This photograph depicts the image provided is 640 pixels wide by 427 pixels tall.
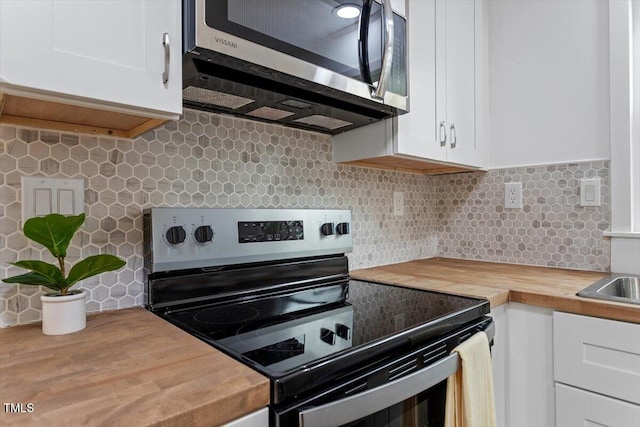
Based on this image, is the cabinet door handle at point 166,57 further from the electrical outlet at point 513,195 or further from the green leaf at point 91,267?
the electrical outlet at point 513,195

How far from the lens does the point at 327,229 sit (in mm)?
1364

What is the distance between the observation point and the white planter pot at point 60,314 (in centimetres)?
78

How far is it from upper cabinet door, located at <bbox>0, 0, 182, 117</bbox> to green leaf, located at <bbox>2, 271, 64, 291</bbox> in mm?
371

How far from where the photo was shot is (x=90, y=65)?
67 centimetres

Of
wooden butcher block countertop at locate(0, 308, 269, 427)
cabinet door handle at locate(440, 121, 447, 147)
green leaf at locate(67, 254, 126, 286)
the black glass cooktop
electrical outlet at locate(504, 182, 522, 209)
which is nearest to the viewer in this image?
wooden butcher block countertop at locate(0, 308, 269, 427)

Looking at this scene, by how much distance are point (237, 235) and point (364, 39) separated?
0.70 metres

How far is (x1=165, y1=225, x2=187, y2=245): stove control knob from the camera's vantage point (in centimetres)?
98

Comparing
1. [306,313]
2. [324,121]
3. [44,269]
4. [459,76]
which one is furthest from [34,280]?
[459,76]

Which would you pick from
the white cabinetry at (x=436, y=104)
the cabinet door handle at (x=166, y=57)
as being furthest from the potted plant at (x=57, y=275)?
the white cabinetry at (x=436, y=104)

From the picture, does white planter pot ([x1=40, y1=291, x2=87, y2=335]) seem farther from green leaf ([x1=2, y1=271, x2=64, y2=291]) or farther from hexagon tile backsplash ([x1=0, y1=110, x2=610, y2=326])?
hexagon tile backsplash ([x1=0, y1=110, x2=610, y2=326])

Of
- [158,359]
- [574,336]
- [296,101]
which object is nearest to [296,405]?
[158,359]

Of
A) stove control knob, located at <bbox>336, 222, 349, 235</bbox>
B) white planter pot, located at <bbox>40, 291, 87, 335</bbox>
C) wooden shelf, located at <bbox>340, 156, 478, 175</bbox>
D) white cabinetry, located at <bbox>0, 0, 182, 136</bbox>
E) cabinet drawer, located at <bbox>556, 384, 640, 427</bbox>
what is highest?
white cabinetry, located at <bbox>0, 0, 182, 136</bbox>

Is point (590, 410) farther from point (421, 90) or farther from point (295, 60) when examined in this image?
point (295, 60)

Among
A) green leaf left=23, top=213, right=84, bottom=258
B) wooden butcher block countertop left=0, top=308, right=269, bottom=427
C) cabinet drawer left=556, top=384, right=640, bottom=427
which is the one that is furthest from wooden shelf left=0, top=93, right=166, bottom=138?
cabinet drawer left=556, top=384, right=640, bottom=427
